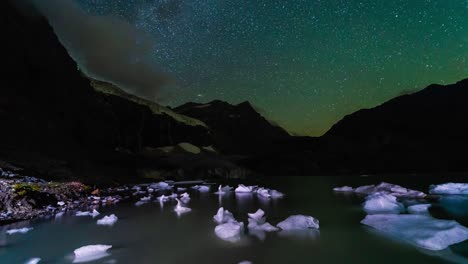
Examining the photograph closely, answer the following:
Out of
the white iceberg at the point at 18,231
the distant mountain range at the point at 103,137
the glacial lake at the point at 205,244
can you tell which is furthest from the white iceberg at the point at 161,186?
the white iceberg at the point at 18,231

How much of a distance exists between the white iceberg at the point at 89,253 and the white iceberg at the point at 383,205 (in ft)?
52.3

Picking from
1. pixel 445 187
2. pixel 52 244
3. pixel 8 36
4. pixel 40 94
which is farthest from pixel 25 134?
pixel 445 187

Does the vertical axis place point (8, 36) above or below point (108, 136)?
above

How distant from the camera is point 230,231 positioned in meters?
14.6

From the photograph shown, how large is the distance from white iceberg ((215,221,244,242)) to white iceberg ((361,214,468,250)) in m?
6.50

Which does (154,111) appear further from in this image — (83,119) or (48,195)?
(48,195)

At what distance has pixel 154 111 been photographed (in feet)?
526

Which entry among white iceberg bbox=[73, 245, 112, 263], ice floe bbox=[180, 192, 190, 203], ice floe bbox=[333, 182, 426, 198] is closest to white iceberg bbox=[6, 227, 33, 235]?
white iceberg bbox=[73, 245, 112, 263]

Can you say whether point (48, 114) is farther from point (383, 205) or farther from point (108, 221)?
point (383, 205)

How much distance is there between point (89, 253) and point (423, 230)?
12558 millimetres

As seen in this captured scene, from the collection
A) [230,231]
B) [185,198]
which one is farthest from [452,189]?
[230,231]

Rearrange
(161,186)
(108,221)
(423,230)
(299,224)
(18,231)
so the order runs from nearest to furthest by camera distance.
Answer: (423,230)
(299,224)
(18,231)
(108,221)
(161,186)

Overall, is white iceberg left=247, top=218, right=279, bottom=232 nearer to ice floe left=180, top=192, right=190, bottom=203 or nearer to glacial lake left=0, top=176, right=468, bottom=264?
glacial lake left=0, top=176, right=468, bottom=264

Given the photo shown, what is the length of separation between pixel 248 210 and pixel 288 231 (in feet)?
30.1
